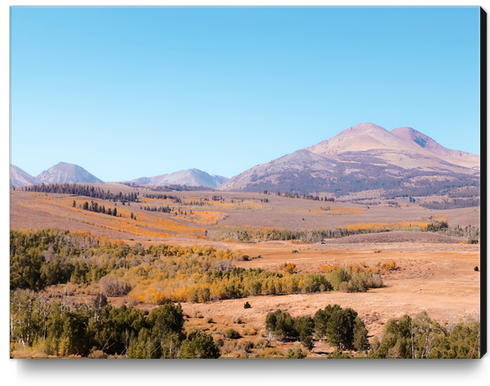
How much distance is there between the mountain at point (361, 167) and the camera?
27.5 feet

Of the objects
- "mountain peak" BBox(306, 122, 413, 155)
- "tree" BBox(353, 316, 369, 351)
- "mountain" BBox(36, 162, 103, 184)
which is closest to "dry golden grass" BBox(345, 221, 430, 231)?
"mountain peak" BBox(306, 122, 413, 155)

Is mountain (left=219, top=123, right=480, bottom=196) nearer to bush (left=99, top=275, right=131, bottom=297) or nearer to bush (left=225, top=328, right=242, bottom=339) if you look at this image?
bush (left=99, top=275, right=131, bottom=297)

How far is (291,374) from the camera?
20.3 ft

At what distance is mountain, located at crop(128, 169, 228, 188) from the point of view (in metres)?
8.55

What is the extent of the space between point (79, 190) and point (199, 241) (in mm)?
3027

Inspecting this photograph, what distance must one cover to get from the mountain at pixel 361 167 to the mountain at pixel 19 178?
423 cm

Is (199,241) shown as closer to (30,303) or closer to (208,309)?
(208,309)

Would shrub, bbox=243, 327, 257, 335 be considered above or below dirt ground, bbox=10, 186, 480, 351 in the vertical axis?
below

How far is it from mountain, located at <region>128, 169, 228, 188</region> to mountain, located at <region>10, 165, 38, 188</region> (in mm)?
2194

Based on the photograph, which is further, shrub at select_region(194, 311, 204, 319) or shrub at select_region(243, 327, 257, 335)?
shrub at select_region(194, 311, 204, 319)

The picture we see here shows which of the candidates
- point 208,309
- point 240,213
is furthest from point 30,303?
A: point 240,213

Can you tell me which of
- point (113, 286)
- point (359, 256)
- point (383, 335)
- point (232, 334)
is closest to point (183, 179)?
point (113, 286)

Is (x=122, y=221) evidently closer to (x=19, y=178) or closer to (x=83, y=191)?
(x=83, y=191)

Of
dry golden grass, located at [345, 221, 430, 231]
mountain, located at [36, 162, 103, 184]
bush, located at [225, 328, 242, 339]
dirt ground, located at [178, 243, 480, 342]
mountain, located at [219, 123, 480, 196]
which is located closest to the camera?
bush, located at [225, 328, 242, 339]
